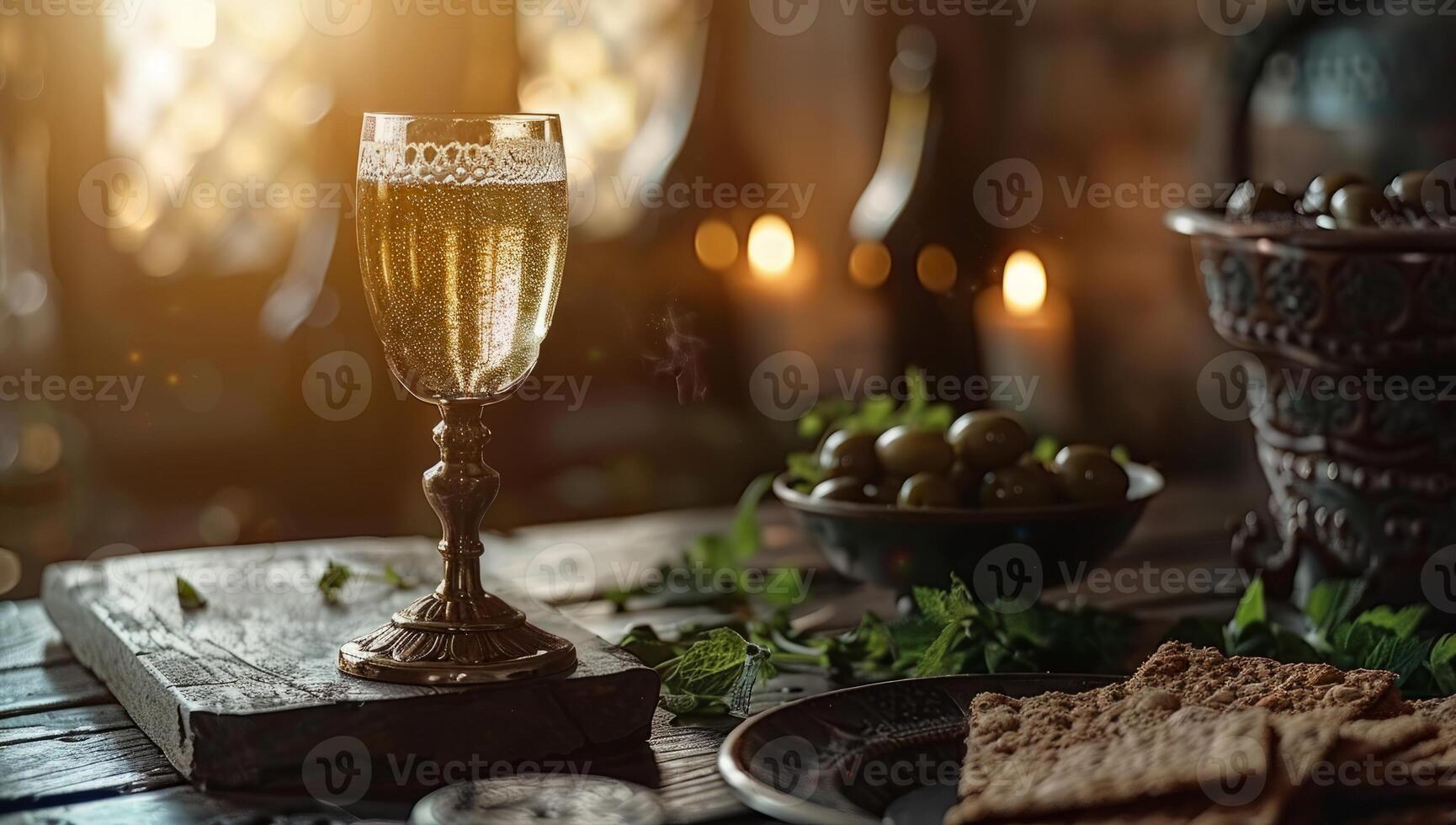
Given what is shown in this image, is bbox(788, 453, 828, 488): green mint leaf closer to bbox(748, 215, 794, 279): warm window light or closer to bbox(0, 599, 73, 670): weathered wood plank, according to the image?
bbox(0, 599, 73, 670): weathered wood plank

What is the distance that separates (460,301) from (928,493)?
441 mm

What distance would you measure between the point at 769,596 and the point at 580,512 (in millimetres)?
2365

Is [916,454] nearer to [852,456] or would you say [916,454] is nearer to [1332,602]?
[852,456]

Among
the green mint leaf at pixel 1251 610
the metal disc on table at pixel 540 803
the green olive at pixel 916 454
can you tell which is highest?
the green olive at pixel 916 454

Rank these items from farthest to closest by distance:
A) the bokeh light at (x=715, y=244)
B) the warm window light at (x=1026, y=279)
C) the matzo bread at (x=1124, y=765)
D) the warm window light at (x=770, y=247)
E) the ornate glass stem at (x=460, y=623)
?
the bokeh light at (x=715, y=244) < the warm window light at (x=770, y=247) < the warm window light at (x=1026, y=279) < the ornate glass stem at (x=460, y=623) < the matzo bread at (x=1124, y=765)

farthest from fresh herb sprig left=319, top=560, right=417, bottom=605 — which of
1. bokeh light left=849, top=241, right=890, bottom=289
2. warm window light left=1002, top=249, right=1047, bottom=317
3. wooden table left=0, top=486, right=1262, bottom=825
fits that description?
bokeh light left=849, top=241, right=890, bottom=289

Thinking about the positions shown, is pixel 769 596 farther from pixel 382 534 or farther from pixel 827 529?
pixel 382 534

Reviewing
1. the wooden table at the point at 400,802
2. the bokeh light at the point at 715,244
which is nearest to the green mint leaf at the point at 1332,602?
the wooden table at the point at 400,802

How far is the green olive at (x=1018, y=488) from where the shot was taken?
126 centimetres

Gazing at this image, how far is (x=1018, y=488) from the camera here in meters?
1.27

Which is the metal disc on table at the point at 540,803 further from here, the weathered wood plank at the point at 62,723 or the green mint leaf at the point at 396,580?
the green mint leaf at the point at 396,580

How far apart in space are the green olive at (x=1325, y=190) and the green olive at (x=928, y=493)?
14.7 inches

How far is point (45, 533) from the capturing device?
343cm

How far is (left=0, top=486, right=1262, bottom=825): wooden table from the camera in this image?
88 cm
